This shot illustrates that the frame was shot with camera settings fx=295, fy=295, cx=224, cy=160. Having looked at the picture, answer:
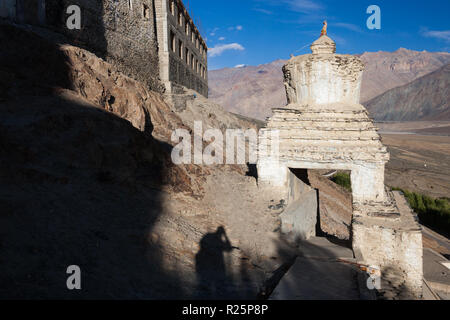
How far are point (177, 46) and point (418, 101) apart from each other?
107114 millimetres

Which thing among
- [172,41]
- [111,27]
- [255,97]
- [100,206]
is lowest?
[100,206]

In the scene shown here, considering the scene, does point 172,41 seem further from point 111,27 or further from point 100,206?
point 100,206

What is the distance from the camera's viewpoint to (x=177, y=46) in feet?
73.3

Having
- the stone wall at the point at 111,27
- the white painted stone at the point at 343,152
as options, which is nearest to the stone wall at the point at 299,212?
the white painted stone at the point at 343,152

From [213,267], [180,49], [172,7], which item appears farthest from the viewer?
[180,49]

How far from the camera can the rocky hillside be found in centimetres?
9714

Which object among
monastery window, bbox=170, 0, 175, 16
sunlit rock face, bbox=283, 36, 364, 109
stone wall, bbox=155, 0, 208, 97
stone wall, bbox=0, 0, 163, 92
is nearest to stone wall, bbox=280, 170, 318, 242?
sunlit rock face, bbox=283, 36, 364, 109

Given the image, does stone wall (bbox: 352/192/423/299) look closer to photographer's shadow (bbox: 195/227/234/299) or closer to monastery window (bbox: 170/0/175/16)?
photographer's shadow (bbox: 195/227/234/299)

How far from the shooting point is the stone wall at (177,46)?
19.1m

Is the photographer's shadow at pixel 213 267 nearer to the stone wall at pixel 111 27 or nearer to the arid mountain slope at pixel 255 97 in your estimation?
the stone wall at pixel 111 27

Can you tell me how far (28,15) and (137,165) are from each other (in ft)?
23.8

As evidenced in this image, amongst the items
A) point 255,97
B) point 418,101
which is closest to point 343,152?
point 418,101

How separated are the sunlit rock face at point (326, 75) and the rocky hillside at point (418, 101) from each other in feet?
342

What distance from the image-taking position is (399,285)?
19.8 ft
